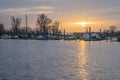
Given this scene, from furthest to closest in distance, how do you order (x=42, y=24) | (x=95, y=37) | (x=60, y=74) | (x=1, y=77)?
(x=42, y=24) < (x=95, y=37) < (x=60, y=74) < (x=1, y=77)

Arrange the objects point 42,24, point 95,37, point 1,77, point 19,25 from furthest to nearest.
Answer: point 19,25 → point 42,24 → point 95,37 → point 1,77

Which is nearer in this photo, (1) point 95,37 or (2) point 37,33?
(1) point 95,37

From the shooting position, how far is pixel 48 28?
172250 mm

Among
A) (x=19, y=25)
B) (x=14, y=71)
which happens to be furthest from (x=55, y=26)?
(x=14, y=71)

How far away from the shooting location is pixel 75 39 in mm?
166250

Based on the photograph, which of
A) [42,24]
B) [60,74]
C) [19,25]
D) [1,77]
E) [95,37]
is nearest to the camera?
[1,77]

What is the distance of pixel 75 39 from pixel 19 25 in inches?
1280

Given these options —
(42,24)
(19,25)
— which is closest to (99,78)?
(42,24)

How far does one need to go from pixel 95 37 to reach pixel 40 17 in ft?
98.2

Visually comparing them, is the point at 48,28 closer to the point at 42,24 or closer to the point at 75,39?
the point at 42,24

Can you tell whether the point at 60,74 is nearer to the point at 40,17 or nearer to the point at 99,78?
the point at 99,78

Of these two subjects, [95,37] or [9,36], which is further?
[9,36]

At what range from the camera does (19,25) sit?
602 feet

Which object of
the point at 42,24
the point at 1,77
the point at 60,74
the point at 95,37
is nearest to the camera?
the point at 1,77
